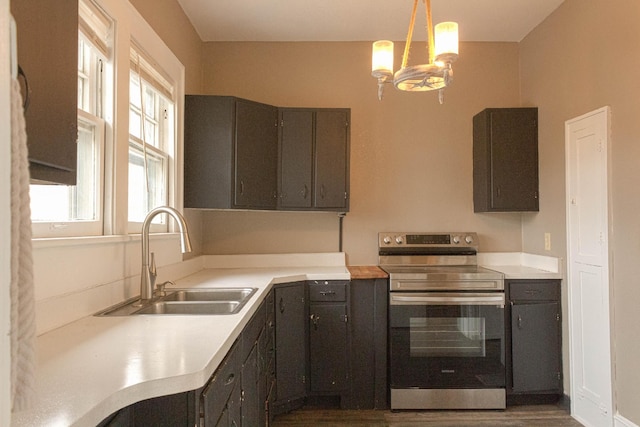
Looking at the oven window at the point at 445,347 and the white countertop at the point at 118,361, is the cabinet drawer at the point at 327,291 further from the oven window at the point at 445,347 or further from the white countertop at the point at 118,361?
the white countertop at the point at 118,361

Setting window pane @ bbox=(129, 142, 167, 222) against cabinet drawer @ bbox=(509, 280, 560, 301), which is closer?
window pane @ bbox=(129, 142, 167, 222)

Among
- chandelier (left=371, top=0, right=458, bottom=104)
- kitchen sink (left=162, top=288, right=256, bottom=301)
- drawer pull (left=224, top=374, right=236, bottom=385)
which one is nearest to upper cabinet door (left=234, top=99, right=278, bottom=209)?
kitchen sink (left=162, top=288, right=256, bottom=301)

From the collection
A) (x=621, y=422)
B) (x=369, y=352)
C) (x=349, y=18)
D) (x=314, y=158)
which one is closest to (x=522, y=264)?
(x=621, y=422)

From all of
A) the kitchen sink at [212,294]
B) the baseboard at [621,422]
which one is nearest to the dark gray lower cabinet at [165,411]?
the kitchen sink at [212,294]

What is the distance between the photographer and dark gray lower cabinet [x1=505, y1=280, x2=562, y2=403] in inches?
113

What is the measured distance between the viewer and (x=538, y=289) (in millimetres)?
2893

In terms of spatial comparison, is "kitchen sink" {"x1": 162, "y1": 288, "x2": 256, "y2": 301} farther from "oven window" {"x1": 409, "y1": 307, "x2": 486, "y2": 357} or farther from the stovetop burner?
the stovetop burner

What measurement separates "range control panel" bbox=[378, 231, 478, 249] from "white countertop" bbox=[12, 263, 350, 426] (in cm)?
190

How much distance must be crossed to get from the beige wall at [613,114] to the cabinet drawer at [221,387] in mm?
2129

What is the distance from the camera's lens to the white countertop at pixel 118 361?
0.84m

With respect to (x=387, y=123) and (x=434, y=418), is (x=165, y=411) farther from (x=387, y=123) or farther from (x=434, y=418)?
(x=387, y=123)

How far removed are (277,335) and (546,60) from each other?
9.38ft

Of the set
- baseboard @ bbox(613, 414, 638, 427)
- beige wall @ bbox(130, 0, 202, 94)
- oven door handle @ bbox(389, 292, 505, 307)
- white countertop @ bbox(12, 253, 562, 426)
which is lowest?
baseboard @ bbox(613, 414, 638, 427)

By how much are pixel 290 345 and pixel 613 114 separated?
245 cm
